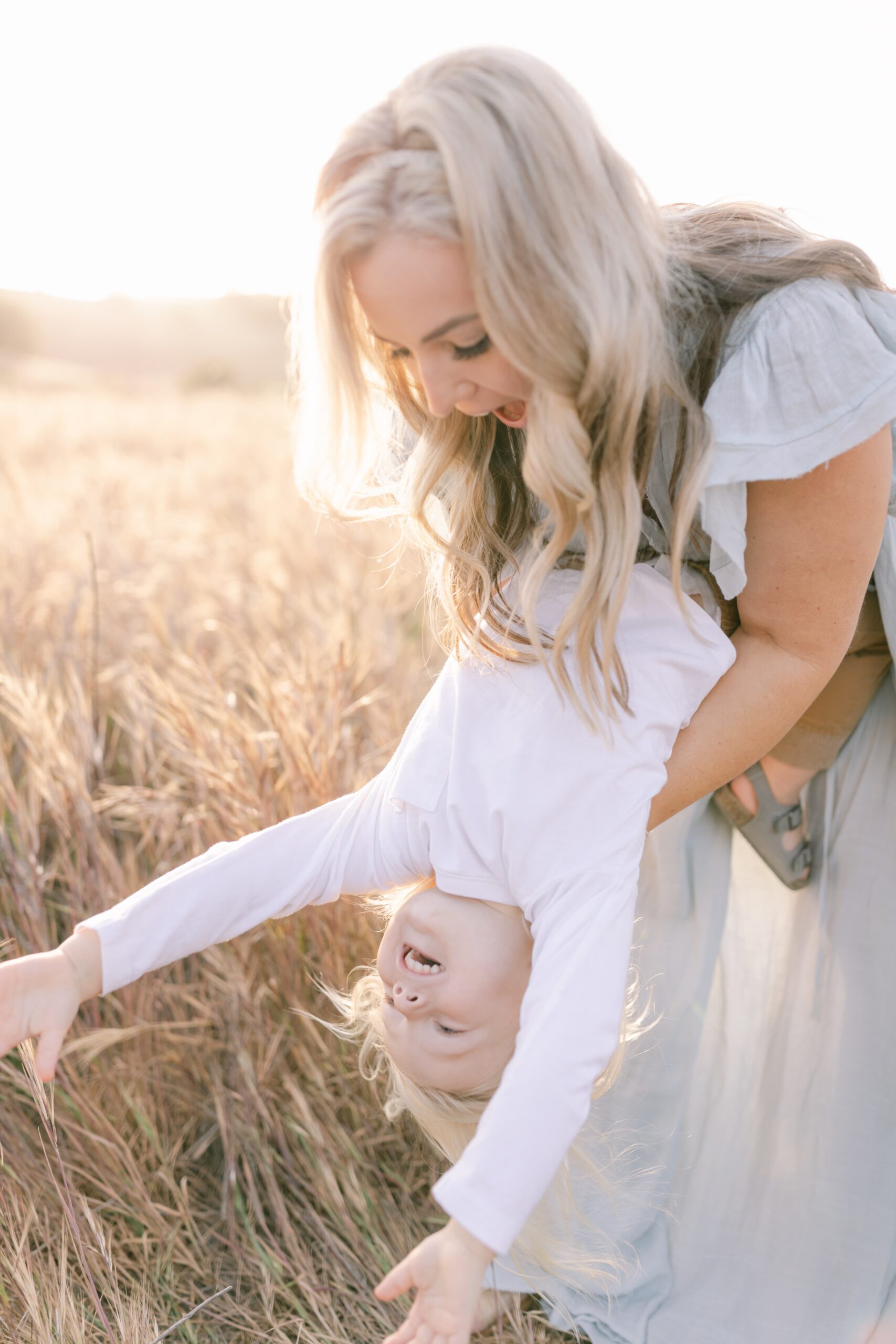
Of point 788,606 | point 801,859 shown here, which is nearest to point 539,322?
point 788,606

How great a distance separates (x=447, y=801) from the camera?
1.29 metres

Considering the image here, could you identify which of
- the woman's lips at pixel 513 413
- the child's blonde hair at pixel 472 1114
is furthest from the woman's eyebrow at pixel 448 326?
the child's blonde hair at pixel 472 1114

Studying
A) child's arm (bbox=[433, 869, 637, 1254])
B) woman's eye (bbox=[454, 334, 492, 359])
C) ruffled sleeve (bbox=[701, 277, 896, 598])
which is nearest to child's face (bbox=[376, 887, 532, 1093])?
child's arm (bbox=[433, 869, 637, 1254])

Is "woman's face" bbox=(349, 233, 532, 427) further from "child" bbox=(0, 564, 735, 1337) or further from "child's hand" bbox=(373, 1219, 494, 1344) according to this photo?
"child's hand" bbox=(373, 1219, 494, 1344)

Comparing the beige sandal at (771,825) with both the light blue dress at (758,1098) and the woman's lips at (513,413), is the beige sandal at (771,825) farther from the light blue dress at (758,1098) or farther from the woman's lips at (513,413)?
the woman's lips at (513,413)

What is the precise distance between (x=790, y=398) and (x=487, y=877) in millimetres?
670

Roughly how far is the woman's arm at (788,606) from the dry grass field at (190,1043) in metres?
0.71

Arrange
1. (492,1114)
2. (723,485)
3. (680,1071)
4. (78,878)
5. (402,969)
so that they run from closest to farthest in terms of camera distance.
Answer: (492,1114) → (723,485) → (402,969) → (680,1071) → (78,878)

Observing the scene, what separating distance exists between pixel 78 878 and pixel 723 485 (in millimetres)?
1368

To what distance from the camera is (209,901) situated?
4.19 ft

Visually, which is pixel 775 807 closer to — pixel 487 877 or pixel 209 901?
pixel 487 877

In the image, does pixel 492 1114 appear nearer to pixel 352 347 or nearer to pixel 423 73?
pixel 352 347

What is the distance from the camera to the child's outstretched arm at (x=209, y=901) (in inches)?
46.9

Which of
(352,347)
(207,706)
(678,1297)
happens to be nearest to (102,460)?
(207,706)
